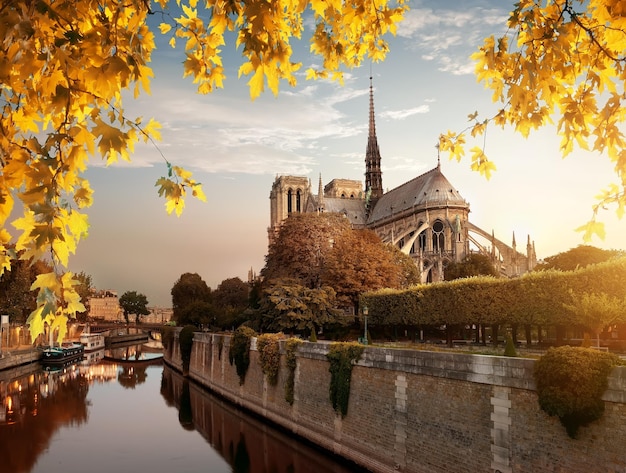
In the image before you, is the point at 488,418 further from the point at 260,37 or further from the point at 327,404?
Result: the point at 260,37

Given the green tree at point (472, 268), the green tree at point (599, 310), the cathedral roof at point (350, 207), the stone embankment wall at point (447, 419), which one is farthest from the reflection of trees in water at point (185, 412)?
the cathedral roof at point (350, 207)

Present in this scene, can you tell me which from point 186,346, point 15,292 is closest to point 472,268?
point 186,346

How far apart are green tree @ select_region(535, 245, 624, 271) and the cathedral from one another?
1394 cm

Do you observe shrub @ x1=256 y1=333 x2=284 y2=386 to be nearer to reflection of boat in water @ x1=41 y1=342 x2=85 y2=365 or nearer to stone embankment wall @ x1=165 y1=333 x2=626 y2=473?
stone embankment wall @ x1=165 y1=333 x2=626 y2=473

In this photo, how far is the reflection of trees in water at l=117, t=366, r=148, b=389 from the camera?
151 feet

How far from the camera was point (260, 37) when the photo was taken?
13.2 ft

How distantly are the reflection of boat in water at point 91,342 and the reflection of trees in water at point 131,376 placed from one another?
22163 millimetres

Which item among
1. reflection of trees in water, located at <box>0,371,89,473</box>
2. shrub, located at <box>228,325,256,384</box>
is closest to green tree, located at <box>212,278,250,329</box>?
reflection of trees in water, located at <box>0,371,89,473</box>

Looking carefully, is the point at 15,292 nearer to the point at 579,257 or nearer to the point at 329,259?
the point at 329,259

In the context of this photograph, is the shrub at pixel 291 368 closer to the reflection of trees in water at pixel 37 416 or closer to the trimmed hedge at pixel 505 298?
the trimmed hedge at pixel 505 298

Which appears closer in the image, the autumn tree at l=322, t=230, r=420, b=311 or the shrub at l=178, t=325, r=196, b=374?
the autumn tree at l=322, t=230, r=420, b=311

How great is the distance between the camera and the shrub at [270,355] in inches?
1072

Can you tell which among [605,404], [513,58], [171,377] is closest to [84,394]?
[171,377]

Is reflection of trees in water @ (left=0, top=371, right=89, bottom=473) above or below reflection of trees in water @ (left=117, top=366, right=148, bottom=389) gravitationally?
above
